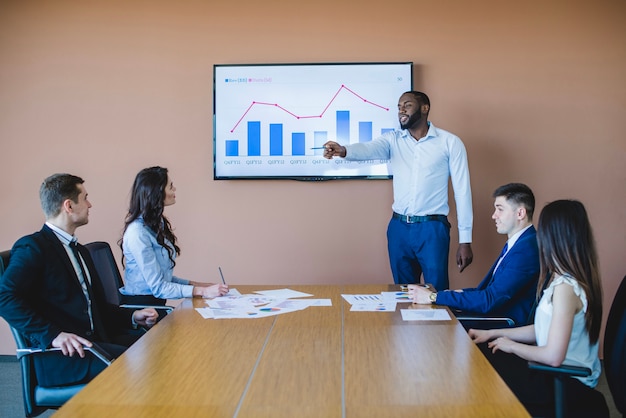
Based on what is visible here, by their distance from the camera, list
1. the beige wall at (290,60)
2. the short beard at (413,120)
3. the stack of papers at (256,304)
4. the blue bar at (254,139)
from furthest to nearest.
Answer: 1. the blue bar at (254,139)
2. the beige wall at (290,60)
3. the short beard at (413,120)
4. the stack of papers at (256,304)

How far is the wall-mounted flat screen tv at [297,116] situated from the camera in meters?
4.58

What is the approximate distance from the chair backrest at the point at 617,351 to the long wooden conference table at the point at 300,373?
0.56 m

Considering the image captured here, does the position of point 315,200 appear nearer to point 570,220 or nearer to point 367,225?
point 367,225

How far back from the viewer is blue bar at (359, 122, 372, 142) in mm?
4598

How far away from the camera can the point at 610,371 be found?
91.2 inches

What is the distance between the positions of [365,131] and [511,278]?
6.59 ft

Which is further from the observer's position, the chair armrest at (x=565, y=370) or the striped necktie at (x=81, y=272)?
the striped necktie at (x=81, y=272)

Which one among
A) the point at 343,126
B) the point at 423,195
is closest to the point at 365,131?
the point at 343,126

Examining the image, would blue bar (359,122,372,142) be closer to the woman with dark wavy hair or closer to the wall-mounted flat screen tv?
the wall-mounted flat screen tv

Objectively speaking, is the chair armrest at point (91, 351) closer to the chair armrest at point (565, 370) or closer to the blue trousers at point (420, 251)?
the chair armrest at point (565, 370)

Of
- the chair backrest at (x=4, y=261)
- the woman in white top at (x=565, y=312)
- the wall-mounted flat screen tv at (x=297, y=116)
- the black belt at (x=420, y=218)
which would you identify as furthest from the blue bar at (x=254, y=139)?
the woman in white top at (x=565, y=312)

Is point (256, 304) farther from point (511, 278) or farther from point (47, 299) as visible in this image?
point (511, 278)

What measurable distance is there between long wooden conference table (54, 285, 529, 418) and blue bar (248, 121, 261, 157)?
2.17m

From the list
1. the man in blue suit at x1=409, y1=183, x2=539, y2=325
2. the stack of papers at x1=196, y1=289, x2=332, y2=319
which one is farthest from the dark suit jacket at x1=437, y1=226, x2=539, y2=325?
the stack of papers at x1=196, y1=289, x2=332, y2=319
